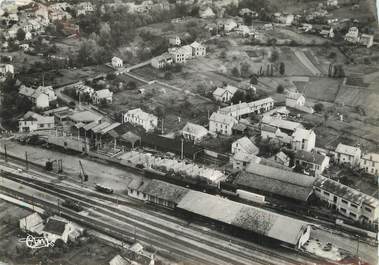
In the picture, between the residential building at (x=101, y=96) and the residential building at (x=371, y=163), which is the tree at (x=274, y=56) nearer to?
the residential building at (x=101, y=96)

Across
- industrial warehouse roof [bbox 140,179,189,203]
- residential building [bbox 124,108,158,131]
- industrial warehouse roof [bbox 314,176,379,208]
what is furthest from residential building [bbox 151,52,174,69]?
industrial warehouse roof [bbox 314,176,379,208]

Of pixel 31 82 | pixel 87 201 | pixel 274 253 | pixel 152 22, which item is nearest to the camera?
pixel 274 253

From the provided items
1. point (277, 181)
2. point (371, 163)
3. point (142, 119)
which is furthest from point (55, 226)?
point (371, 163)

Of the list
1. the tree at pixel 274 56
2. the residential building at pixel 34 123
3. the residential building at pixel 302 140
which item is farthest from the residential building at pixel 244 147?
the tree at pixel 274 56

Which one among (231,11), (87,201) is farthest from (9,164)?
(231,11)

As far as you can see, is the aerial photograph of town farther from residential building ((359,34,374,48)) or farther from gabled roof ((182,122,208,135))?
residential building ((359,34,374,48))

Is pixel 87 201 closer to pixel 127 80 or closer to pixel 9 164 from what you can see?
pixel 9 164
